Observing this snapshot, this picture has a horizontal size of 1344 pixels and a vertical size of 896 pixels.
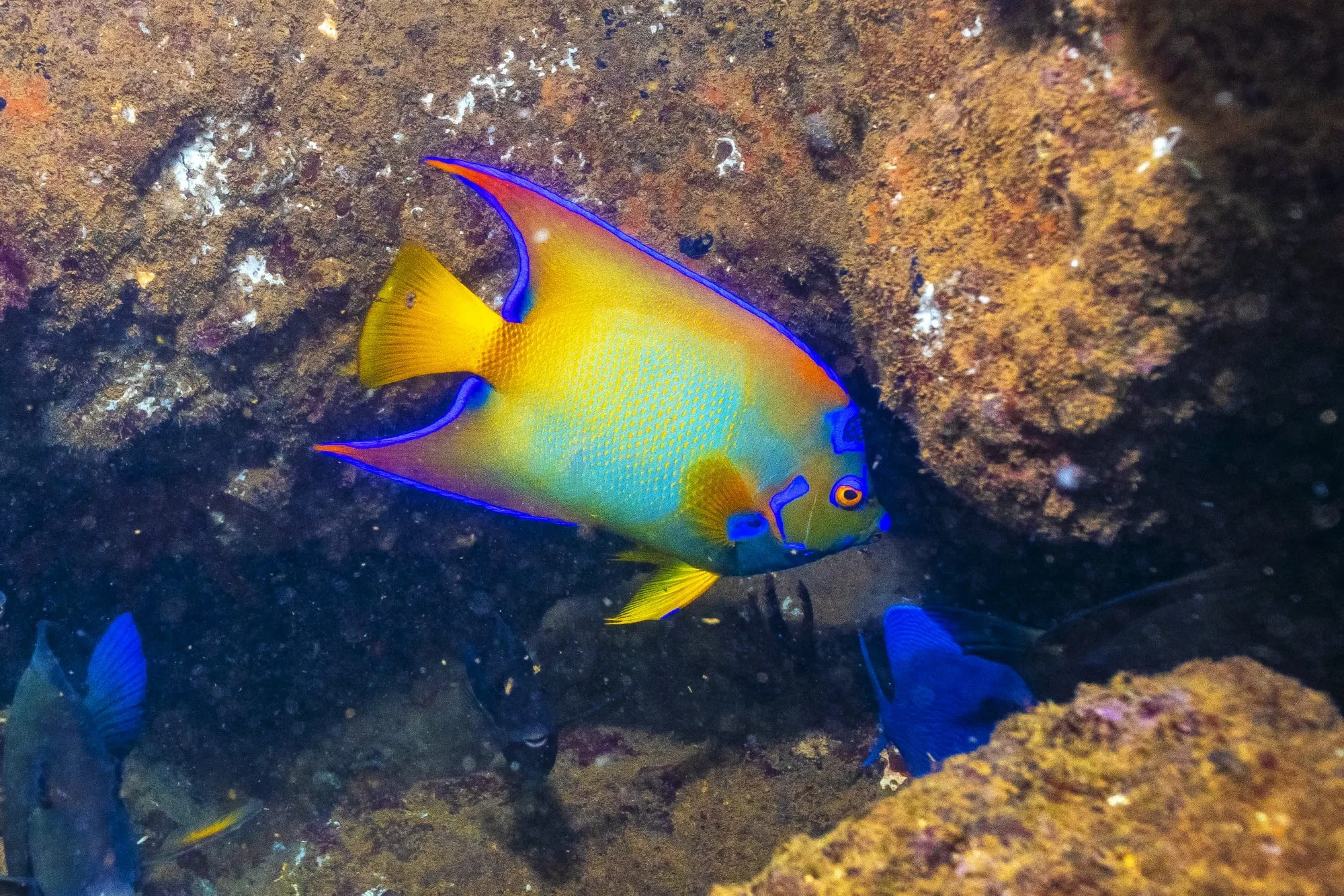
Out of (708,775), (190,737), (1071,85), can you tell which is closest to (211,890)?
(190,737)

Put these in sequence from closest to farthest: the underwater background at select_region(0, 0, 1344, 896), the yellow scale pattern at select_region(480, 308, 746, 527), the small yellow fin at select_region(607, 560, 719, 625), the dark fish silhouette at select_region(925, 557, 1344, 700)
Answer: the underwater background at select_region(0, 0, 1344, 896), the yellow scale pattern at select_region(480, 308, 746, 527), the small yellow fin at select_region(607, 560, 719, 625), the dark fish silhouette at select_region(925, 557, 1344, 700)

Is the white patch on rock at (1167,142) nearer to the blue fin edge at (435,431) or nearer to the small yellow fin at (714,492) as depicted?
the small yellow fin at (714,492)

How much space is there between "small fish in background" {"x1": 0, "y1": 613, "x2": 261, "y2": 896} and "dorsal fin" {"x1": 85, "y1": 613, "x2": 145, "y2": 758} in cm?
4

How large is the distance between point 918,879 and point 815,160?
2459 millimetres

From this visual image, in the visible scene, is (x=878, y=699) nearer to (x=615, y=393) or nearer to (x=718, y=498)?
(x=718, y=498)

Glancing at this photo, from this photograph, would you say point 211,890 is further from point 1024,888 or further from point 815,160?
point 815,160

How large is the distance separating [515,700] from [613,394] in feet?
8.26

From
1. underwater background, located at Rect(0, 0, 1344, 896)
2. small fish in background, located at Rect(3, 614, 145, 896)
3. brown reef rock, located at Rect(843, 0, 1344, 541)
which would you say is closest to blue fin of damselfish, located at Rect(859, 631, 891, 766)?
underwater background, located at Rect(0, 0, 1344, 896)

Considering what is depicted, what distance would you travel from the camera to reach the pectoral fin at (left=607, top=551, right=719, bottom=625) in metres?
2.35

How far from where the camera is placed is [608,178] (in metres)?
2.96

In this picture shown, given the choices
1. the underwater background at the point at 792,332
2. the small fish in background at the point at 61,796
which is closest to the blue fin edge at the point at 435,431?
the underwater background at the point at 792,332

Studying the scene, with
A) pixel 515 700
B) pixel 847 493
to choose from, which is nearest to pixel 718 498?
pixel 847 493

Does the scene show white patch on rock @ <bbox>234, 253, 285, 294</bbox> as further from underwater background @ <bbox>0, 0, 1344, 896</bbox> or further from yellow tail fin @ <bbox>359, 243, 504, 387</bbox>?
yellow tail fin @ <bbox>359, 243, 504, 387</bbox>

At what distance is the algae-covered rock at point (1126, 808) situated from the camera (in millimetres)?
1297
